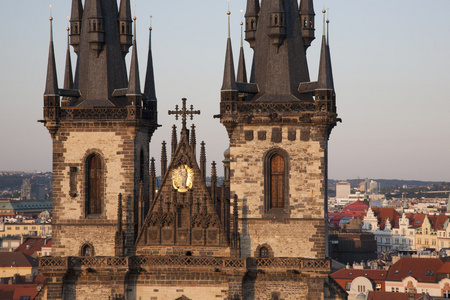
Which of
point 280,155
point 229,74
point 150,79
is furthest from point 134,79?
point 280,155

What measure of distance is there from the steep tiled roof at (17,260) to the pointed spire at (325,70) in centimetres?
10837

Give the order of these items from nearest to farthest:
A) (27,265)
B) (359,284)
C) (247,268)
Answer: (247,268) < (359,284) < (27,265)

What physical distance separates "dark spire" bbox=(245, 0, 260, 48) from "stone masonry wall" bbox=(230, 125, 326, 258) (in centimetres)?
542

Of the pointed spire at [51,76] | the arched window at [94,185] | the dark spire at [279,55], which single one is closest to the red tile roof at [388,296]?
the dark spire at [279,55]

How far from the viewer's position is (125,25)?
199 feet

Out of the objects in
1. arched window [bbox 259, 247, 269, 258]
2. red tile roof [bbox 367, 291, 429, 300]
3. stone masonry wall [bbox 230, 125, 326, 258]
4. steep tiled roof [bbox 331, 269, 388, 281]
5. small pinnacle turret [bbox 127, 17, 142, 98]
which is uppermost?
small pinnacle turret [bbox 127, 17, 142, 98]

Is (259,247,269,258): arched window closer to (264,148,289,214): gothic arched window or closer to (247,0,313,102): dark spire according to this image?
(264,148,289,214): gothic arched window

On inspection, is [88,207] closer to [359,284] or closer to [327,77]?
[327,77]

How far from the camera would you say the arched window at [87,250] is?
5866 centimetres

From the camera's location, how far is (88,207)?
59.3m

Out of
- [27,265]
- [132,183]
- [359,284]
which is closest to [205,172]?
[132,183]

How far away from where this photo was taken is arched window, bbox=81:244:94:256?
192ft

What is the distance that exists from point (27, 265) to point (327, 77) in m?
109

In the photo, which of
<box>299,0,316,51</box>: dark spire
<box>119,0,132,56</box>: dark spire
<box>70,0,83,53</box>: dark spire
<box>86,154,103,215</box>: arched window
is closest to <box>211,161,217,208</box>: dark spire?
<box>86,154,103,215</box>: arched window
